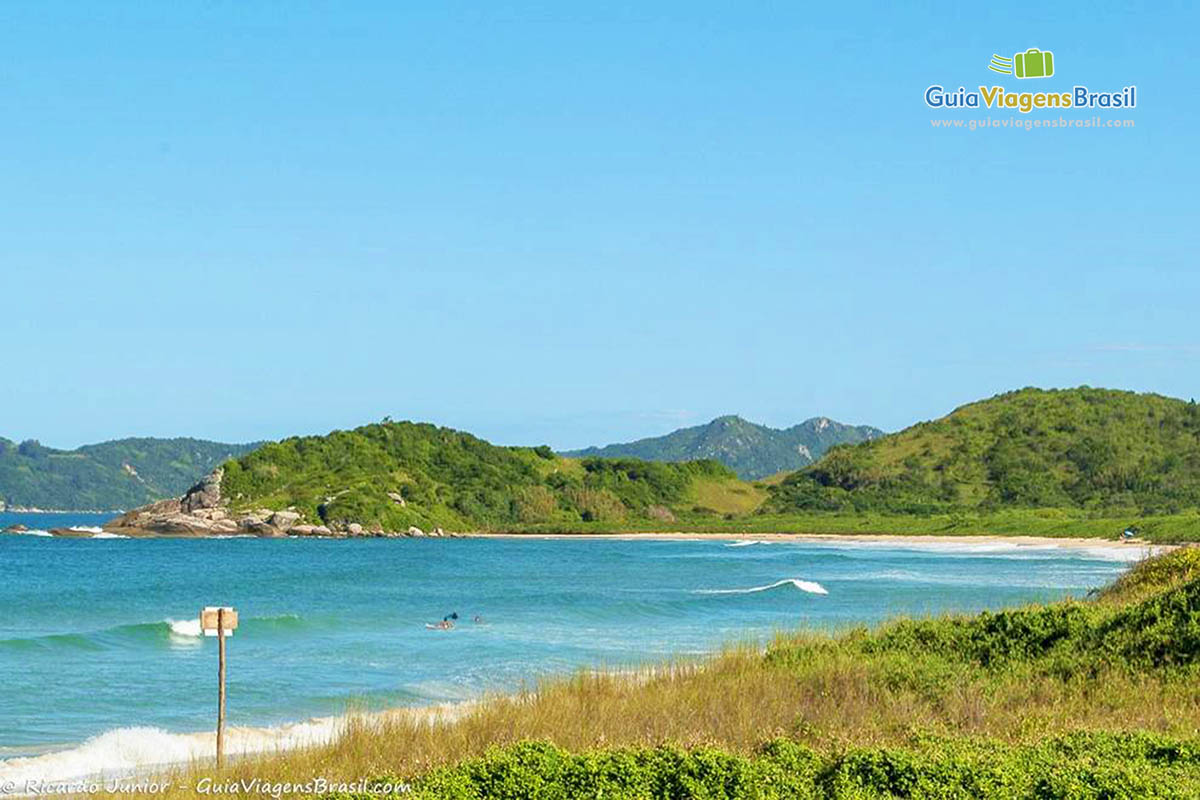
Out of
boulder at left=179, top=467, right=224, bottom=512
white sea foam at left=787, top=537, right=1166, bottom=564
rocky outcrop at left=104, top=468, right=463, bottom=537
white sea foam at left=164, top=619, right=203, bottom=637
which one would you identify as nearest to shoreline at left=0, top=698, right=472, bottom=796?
white sea foam at left=164, top=619, right=203, bottom=637

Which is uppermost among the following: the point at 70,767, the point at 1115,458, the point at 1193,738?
the point at 1115,458

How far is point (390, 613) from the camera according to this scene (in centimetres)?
4469

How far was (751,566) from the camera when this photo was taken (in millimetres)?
76500

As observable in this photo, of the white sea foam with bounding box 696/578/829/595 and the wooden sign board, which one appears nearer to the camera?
the wooden sign board

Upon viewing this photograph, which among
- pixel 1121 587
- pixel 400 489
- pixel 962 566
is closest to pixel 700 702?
pixel 1121 587

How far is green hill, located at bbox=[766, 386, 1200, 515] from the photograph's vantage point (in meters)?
Answer: 141

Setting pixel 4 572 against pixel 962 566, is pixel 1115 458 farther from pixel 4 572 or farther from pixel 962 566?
pixel 4 572

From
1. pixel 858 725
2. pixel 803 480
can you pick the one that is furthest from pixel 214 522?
pixel 858 725

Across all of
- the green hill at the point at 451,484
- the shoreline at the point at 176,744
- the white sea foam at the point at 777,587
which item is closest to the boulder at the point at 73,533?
the green hill at the point at 451,484

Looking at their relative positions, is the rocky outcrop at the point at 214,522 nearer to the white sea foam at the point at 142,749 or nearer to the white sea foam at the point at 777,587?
the white sea foam at the point at 777,587

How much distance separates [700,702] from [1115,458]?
144539 mm

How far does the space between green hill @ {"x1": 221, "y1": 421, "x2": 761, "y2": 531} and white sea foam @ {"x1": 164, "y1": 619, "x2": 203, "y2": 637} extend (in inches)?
3934

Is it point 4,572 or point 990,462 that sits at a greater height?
point 990,462

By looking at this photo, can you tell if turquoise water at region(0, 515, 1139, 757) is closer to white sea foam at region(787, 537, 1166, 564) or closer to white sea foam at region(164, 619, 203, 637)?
white sea foam at region(164, 619, 203, 637)
